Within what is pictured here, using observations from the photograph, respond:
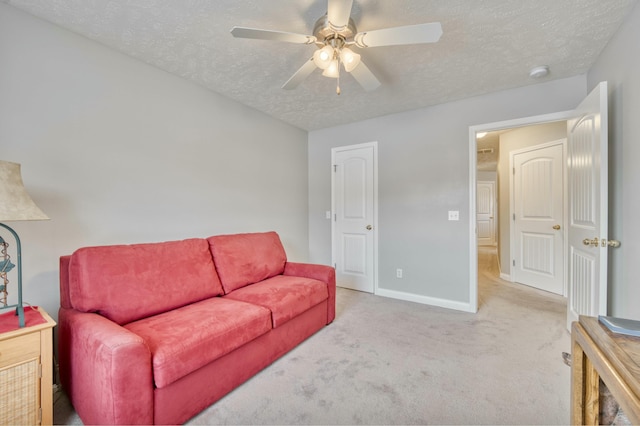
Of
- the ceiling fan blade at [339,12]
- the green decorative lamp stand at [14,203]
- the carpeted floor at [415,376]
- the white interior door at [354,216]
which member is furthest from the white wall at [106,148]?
the ceiling fan blade at [339,12]

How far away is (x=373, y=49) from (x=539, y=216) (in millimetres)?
3640

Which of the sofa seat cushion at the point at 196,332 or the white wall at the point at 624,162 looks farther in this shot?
the white wall at the point at 624,162

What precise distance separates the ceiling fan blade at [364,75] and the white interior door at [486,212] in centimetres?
767

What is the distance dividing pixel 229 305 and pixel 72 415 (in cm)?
96

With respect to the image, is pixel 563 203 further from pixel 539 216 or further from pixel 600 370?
pixel 600 370

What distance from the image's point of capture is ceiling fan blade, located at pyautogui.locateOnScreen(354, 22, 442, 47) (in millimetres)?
1470

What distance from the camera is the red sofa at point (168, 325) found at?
1274 mm

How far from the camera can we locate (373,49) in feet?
7.04

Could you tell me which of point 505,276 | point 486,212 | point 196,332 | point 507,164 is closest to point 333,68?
point 196,332

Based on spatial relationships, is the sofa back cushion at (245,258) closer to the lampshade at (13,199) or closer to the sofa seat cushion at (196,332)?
the sofa seat cushion at (196,332)

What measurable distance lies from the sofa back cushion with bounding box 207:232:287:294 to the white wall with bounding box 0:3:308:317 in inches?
16.4

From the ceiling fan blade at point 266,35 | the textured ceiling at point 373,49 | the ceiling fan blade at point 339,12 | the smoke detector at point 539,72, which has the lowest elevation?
the ceiling fan blade at point 266,35

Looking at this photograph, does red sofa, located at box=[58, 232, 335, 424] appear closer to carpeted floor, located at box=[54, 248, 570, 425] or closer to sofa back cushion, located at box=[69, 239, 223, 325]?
sofa back cushion, located at box=[69, 239, 223, 325]

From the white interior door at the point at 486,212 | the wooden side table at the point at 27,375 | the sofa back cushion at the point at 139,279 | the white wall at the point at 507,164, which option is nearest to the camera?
the wooden side table at the point at 27,375
